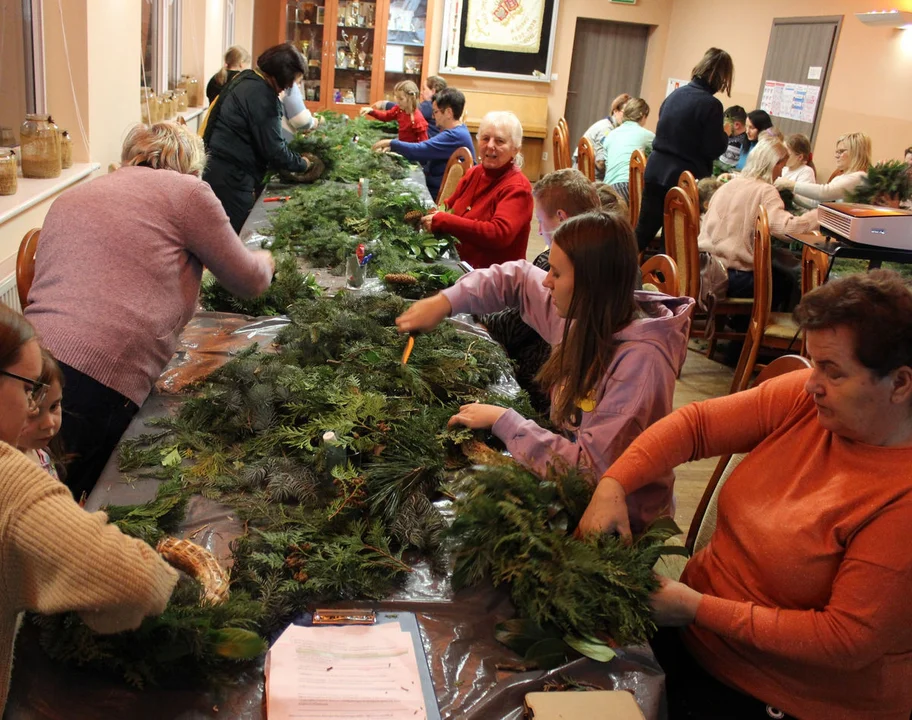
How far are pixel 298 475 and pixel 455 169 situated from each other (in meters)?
4.05

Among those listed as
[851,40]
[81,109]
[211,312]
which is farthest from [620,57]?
[211,312]

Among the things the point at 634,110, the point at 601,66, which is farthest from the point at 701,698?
the point at 601,66

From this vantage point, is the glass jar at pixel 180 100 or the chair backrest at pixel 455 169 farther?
the glass jar at pixel 180 100

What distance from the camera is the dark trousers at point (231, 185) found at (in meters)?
4.60

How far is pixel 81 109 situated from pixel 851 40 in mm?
6041

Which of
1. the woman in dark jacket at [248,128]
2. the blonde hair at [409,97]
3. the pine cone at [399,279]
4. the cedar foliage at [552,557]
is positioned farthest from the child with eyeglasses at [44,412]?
the blonde hair at [409,97]

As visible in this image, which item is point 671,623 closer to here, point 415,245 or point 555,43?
point 415,245

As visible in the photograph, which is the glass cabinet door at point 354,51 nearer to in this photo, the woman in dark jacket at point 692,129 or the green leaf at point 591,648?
the woman in dark jacket at point 692,129

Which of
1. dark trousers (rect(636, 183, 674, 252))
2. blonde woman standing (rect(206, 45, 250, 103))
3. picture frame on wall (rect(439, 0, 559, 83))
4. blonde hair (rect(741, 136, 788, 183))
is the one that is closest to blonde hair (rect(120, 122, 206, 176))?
blonde hair (rect(741, 136, 788, 183))

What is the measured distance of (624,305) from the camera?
1.81 m

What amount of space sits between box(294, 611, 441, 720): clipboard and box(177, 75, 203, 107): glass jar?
262 inches

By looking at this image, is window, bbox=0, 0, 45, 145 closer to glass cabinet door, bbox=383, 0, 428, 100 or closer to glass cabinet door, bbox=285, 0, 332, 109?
glass cabinet door, bbox=285, 0, 332, 109

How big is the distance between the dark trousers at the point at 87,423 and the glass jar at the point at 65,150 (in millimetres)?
2167

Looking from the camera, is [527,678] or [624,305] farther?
[624,305]
